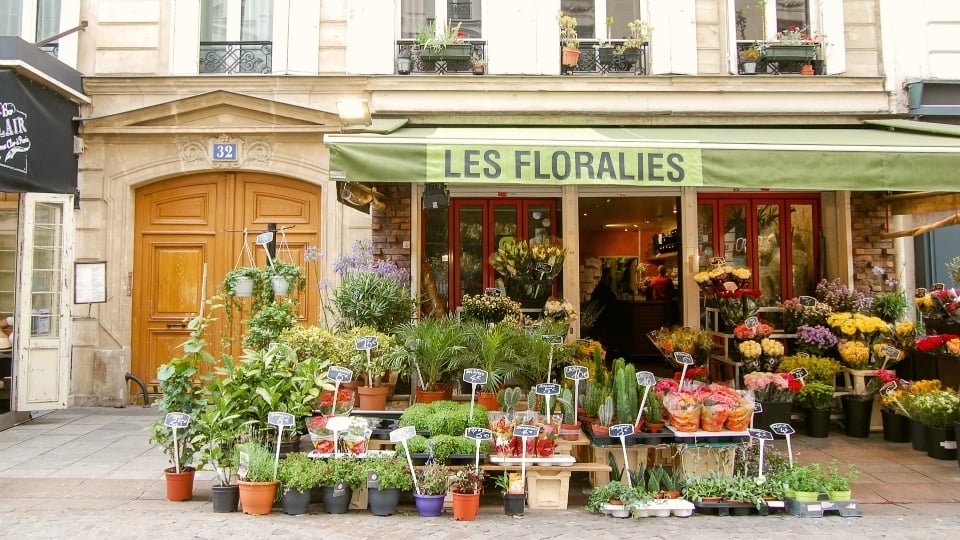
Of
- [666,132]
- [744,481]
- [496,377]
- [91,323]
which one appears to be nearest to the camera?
[744,481]

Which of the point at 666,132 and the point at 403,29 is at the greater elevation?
the point at 403,29

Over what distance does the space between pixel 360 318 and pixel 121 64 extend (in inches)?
197

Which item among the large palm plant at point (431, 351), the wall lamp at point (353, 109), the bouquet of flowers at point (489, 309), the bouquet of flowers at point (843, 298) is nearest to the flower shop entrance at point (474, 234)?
the bouquet of flowers at point (489, 309)

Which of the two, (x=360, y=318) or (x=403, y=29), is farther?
(x=403, y=29)

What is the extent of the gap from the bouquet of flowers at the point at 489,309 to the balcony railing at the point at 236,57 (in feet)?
13.6

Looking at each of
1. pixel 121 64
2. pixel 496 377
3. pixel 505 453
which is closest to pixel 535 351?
pixel 496 377

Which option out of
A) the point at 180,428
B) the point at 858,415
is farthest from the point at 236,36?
the point at 858,415

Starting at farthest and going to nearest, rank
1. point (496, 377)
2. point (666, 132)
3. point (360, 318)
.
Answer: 1. point (666, 132)
2. point (360, 318)
3. point (496, 377)

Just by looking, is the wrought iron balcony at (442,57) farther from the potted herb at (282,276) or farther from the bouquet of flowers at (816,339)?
the bouquet of flowers at (816,339)

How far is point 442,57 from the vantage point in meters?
8.75

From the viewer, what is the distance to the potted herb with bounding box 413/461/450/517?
16.4ft

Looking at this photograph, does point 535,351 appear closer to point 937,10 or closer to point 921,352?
point 921,352

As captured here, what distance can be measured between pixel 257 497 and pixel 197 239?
4.92 metres

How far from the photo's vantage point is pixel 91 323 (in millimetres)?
8664
